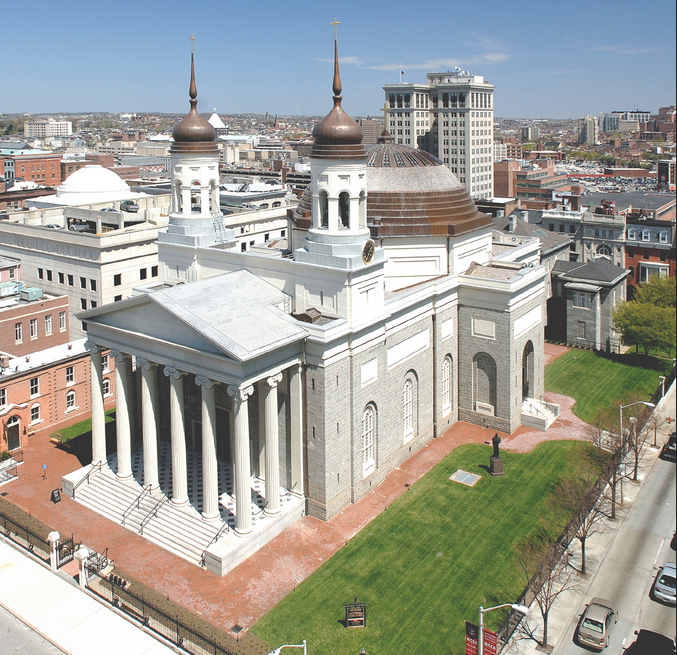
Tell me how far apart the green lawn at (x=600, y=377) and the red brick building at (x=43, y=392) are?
39.2 metres

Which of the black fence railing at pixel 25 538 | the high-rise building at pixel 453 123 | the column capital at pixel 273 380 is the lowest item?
the black fence railing at pixel 25 538

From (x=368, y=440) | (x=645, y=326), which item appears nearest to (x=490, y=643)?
(x=368, y=440)

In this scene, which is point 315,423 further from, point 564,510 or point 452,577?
point 564,510

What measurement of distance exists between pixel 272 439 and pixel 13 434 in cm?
2446

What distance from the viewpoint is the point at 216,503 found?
41.5 metres

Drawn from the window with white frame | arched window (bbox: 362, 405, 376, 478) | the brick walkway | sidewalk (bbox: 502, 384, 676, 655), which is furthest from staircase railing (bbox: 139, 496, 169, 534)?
the window with white frame

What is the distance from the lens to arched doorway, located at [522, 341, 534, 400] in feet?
192

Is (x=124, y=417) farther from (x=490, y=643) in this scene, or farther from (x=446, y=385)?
(x=490, y=643)

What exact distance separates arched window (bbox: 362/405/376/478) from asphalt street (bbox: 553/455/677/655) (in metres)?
14.7

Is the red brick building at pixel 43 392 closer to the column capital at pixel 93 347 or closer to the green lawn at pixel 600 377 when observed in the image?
the column capital at pixel 93 347

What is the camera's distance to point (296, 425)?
4325 cm

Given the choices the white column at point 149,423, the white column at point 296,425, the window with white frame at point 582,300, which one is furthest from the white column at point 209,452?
the window with white frame at point 582,300

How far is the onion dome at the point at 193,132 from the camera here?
48938 millimetres

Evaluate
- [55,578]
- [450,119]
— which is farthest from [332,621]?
[450,119]
